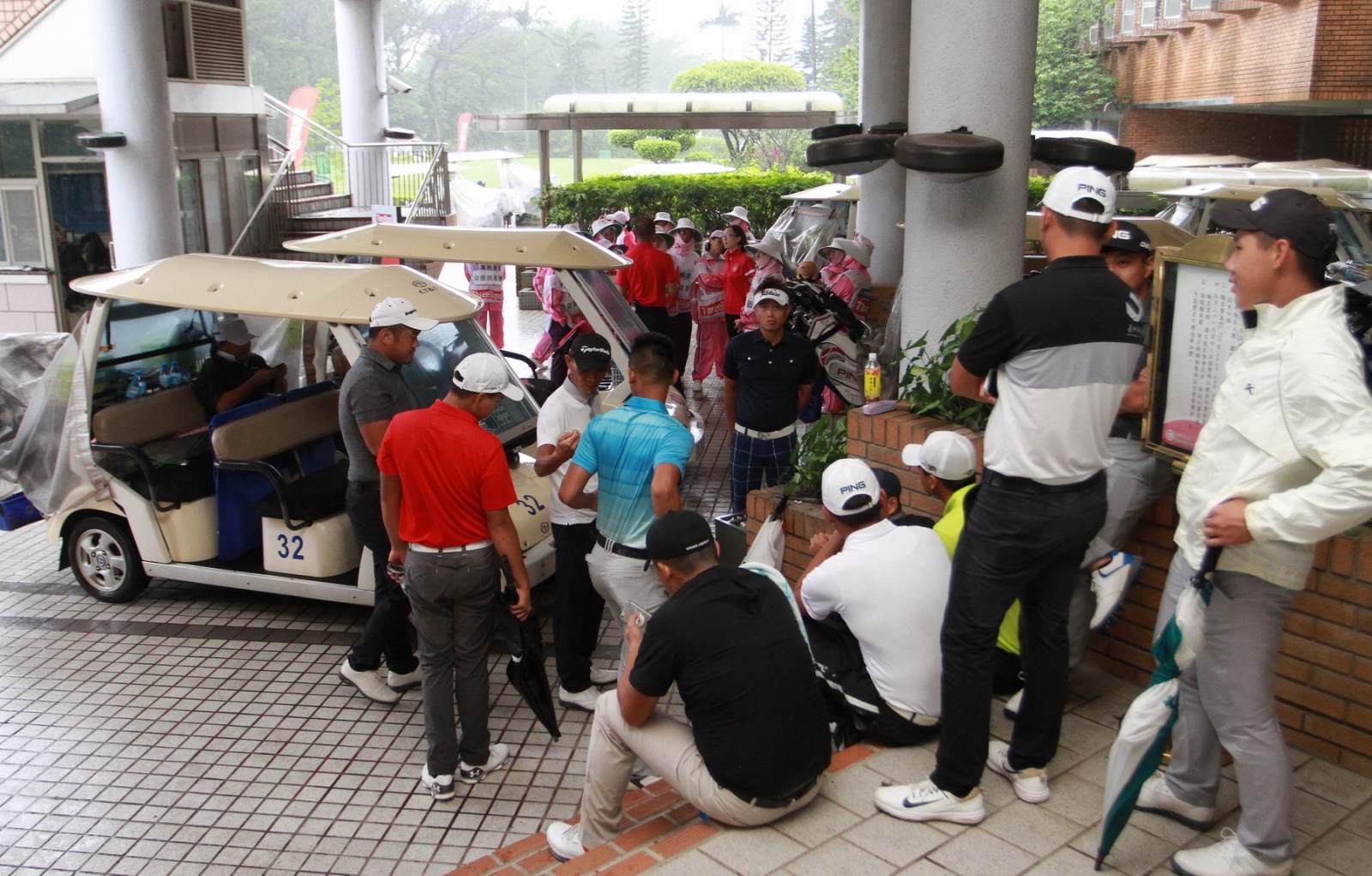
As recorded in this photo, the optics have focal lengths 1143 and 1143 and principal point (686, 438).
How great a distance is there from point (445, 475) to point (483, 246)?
10.9ft

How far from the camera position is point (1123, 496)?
175 inches

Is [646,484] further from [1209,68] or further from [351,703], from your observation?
[1209,68]

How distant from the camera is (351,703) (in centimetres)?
594

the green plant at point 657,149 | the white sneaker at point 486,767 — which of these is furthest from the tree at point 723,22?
the white sneaker at point 486,767

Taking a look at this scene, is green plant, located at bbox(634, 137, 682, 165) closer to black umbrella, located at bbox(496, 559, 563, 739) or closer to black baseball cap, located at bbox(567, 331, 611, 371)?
black baseball cap, located at bbox(567, 331, 611, 371)

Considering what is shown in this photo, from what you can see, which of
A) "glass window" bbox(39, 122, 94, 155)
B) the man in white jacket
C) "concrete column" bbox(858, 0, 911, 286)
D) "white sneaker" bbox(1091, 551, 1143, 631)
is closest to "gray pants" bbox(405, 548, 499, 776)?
"white sneaker" bbox(1091, 551, 1143, 631)

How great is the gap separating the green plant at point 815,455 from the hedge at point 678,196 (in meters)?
15.8

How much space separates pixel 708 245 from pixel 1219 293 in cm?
1020

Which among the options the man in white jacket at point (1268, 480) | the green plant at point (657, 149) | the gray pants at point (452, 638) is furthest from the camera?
the green plant at point (657, 149)

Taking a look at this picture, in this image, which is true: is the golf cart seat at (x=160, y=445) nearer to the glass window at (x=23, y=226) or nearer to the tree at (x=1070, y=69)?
the glass window at (x=23, y=226)

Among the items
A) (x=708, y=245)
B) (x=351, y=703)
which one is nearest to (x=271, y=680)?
(x=351, y=703)

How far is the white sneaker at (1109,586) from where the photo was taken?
433cm

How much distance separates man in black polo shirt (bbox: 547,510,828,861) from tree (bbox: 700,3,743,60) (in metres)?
95.6

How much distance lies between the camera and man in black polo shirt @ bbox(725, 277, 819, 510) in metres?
7.11
